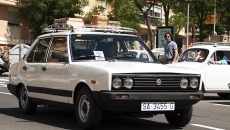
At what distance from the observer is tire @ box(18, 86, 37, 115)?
37.9ft

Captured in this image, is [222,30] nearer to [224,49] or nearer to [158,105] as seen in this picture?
[224,49]

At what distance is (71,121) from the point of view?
10.6m

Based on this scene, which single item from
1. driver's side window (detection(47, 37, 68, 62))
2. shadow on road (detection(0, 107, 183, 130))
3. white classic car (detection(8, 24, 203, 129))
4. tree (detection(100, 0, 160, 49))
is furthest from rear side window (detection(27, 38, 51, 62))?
tree (detection(100, 0, 160, 49))

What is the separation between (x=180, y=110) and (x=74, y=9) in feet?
118

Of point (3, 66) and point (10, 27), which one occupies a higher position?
point (10, 27)

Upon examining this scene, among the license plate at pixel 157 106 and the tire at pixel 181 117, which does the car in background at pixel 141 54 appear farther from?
the license plate at pixel 157 106

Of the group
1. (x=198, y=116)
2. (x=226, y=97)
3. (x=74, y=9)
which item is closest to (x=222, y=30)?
(x=74, y=9)

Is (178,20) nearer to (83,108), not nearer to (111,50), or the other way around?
(111,50)

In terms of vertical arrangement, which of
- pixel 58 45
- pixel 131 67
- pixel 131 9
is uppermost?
pixel 131 9

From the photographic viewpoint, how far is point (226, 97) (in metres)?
18.0

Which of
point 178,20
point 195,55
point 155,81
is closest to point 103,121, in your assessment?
point 155,81

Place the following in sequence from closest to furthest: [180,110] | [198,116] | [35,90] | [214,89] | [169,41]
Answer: [180,110]
[35,90]
[198,116]
[214,89]
[169,41]

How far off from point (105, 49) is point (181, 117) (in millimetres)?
1901

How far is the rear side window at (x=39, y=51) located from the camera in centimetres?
1110
